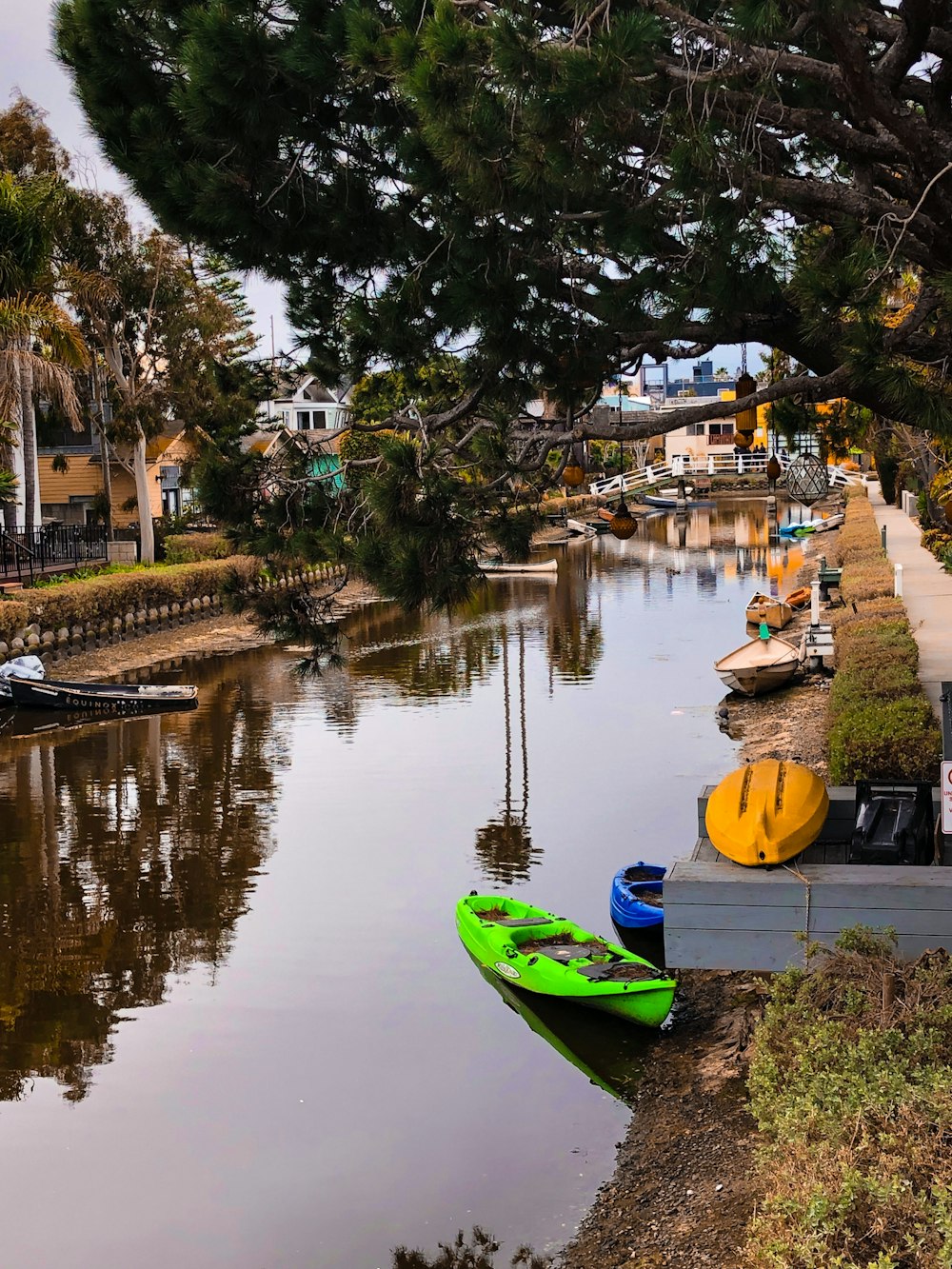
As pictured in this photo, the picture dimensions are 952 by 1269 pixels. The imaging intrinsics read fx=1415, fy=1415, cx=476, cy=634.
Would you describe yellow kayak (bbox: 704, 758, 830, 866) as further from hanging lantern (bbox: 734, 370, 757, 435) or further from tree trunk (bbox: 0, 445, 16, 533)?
tree trunk (bbox: 0, 445, 16, 533)

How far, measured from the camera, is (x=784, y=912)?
8539 mm

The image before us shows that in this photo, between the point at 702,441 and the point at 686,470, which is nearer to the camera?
the point at 686,470

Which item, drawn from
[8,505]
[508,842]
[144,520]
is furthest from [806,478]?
[8,505]

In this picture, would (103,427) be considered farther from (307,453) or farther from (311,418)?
(311,418)

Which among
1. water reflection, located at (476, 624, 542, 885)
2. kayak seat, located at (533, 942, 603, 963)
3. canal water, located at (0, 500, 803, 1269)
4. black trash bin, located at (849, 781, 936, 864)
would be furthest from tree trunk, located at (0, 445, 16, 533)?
black trash bin, located at (849, 781, 936, 864)

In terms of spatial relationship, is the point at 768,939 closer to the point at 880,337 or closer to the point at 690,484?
the point at 880,337

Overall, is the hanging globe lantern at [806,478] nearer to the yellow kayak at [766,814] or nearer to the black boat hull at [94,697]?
the black boat hull at [94,697]

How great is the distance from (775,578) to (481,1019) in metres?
34.7

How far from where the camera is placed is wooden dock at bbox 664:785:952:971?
847 cm

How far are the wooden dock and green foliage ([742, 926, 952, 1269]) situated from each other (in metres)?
0.15

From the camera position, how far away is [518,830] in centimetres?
1803

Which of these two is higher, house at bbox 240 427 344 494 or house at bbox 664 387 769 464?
house at bbox 664 387 769 464

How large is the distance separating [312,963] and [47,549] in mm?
25003

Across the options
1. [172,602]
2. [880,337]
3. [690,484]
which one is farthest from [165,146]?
[690,484]
